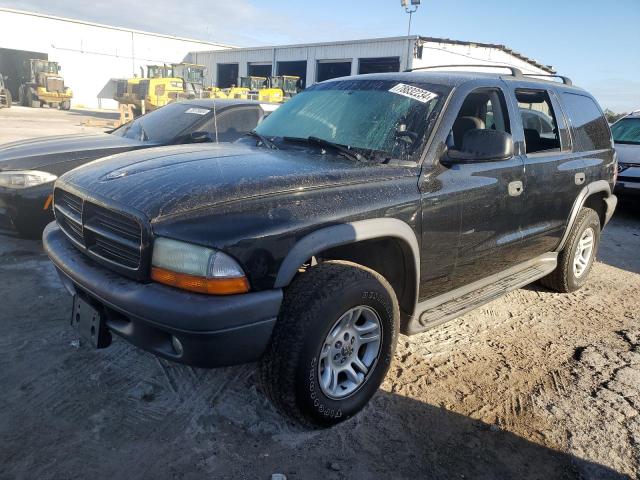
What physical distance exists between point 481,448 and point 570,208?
2.48m

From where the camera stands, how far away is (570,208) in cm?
421

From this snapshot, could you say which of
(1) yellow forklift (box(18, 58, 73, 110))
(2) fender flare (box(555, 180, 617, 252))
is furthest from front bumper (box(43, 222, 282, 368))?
(1) yellow forklift (box(18, 58, 73, 110))

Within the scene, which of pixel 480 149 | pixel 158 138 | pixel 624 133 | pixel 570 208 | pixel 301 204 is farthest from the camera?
pixel 624 133

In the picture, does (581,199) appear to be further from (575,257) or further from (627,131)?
(627,131)

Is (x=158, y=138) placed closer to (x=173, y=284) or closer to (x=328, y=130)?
(x=328, y=130)

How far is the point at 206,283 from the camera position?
2148mm

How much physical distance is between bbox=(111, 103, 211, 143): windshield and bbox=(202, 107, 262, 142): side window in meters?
0.15

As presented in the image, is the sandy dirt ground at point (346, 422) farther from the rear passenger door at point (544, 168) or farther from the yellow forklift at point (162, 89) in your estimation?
the yellow forklift at point (162, 89)

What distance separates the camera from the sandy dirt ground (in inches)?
93.0

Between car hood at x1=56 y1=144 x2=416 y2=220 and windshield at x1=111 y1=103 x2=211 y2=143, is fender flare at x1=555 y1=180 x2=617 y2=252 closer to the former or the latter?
car hood at x1=56 y1=144 x2=416 y2=220

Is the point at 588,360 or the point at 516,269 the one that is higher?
the point at 516,269

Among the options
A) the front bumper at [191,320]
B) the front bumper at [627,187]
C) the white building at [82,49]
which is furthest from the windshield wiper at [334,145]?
the white building at [82,49]

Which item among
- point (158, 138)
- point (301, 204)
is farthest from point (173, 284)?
point (158, 138)

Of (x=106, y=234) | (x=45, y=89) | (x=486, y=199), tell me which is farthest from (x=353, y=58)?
(x=106, y=234)
